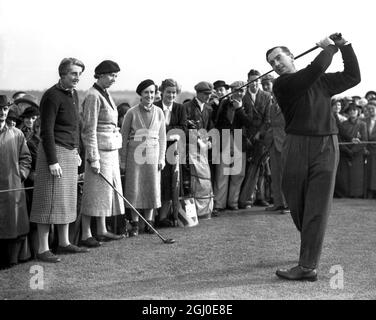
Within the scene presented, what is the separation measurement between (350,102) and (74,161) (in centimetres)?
737

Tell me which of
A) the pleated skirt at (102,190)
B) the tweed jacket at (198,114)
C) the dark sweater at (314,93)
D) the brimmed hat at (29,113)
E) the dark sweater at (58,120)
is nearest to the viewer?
the dark sweater at (314,93)

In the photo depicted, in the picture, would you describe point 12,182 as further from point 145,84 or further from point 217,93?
point 217,93

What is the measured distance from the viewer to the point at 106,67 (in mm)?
7102

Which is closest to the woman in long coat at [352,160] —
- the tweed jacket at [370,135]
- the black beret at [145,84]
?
the tweed jacket at [370,135]

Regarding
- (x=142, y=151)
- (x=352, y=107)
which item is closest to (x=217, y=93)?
(x=352, y=107)

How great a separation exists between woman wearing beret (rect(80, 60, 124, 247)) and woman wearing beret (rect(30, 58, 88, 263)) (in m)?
0.39

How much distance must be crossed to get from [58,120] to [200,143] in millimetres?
3015

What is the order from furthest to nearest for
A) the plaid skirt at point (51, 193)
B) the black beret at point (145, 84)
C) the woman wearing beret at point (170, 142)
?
the woman wearing beret at point (170, 142)
the black beret at point (145, 84)
the plaid skirt at point (51, 193)

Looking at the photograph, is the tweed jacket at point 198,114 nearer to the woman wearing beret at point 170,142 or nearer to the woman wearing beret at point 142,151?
the woman wearing beret at point 170,142

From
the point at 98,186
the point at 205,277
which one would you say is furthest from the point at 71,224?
the point at 205,277

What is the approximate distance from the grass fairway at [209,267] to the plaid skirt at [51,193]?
49 centimetres

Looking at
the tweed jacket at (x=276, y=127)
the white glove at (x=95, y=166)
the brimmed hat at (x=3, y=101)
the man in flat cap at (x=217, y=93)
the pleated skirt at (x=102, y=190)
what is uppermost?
the man in flat cap at (x=217, y=93)

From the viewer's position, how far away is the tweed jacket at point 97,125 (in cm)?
695
